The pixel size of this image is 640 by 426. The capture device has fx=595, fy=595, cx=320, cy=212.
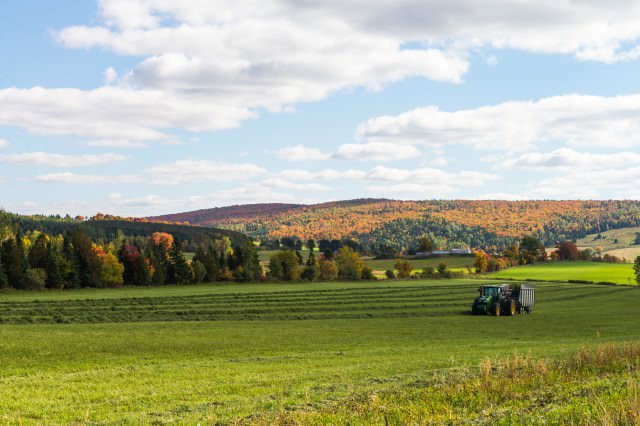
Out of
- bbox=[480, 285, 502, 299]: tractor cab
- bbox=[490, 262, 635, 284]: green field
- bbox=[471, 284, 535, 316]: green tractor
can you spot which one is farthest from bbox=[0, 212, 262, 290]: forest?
bbox=[471, 284, 535, 316]: green tractor

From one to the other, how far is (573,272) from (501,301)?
9241 centimetres

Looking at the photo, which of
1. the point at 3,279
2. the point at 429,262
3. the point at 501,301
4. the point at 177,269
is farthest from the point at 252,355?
the point at 429,262

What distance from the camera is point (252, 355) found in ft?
94.1

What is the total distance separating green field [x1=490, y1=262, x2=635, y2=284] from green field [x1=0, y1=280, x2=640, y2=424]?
61.1 metres

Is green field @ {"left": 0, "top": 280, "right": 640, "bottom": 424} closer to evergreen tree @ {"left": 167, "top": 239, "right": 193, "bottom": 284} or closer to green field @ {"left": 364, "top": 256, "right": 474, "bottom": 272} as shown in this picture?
evergreen tree @ {"left": 167, "top": 239, "right": 193, "bottom": 284}

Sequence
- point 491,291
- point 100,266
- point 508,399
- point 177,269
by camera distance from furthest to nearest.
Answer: point 177,269, point 100,266, point 491,291, point 508,399

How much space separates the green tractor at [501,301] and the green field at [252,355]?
1879 mm

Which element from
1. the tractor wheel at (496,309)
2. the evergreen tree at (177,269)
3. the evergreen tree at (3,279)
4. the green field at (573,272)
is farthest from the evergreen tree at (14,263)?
the green field at (573,272)

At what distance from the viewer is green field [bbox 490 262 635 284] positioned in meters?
123

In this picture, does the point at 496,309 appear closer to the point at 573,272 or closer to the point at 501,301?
the point at 501,301

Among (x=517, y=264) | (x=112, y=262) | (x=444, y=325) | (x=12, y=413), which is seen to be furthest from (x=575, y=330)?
(x=517, y=264)

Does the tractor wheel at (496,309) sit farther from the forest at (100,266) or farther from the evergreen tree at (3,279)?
the evergreen tree at (3,279)

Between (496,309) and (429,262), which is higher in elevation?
(496,309)

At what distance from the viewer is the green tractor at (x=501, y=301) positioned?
5444cm
